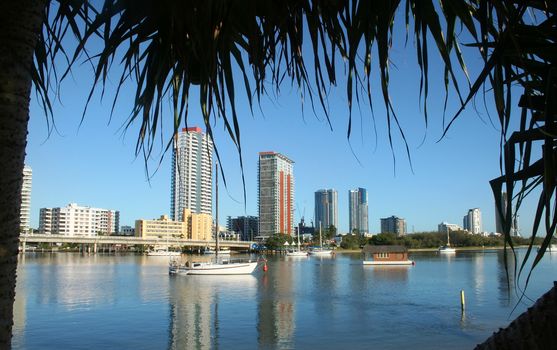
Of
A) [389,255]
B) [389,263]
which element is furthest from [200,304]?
[389,255]

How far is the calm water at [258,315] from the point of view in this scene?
20906 mm

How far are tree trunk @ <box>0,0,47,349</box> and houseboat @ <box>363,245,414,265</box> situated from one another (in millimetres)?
70785

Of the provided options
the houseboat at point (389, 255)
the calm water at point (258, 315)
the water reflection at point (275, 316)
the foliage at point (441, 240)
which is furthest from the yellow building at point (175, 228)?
the water reflection at point (275, 316)

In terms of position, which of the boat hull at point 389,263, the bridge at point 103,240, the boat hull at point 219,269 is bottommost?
the boat hull at point 389,263

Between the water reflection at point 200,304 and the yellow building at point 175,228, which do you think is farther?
A: the yellow building at point 175,228

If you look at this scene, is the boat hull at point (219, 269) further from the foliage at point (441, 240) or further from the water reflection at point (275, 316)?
the foliage at point (441, 240)

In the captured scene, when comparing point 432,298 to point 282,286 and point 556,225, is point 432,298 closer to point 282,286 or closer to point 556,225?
point 282,286

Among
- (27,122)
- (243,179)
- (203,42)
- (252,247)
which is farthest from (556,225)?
(252,247)

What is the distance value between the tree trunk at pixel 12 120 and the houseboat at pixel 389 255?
70.8m

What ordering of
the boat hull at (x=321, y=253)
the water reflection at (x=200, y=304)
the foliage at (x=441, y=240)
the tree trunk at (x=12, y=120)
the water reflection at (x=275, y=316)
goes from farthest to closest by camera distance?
the foliage at (x=441, y=240)
the boat hull at (x=321, y=253)
the water reflection at (x=200, y=304)
the water reflection at (x=275, y=316)
the tree trunk at (x=12, y=120)

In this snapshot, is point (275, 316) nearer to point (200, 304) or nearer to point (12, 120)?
point (200, 304)

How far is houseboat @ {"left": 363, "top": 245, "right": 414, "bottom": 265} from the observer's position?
70312 millimetres

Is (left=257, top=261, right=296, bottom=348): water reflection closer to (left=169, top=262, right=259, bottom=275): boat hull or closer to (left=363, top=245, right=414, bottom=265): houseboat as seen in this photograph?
(left=169, top=262, right=259, bottom=275): boat hull

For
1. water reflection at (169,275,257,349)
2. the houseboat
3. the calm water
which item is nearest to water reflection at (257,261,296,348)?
the calm water
